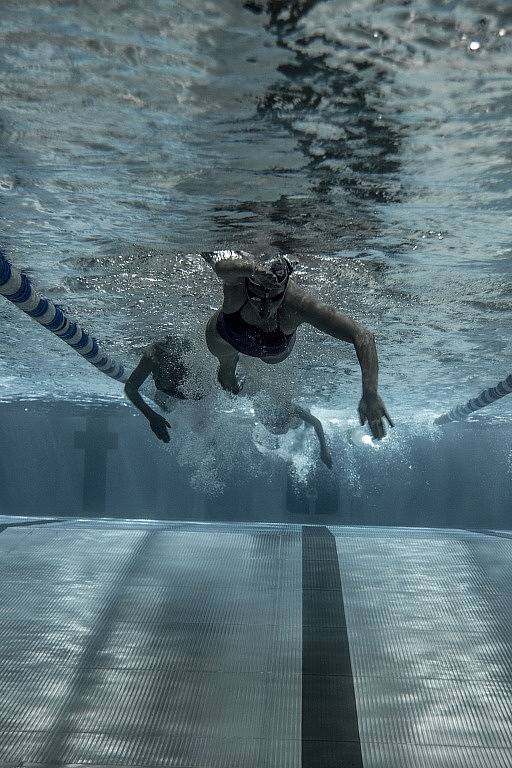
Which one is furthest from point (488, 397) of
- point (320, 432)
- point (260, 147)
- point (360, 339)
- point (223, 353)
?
point (260, 147)

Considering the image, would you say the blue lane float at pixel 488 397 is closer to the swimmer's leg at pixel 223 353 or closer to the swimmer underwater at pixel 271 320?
the swimmer's leg at pixel 223 353

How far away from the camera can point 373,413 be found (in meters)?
4.61

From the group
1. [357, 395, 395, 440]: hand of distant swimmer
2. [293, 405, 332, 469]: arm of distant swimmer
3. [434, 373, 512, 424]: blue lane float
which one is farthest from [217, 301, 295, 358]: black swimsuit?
[434, 373, 512, 424]: blue lane float

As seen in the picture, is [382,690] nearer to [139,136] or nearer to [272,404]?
[139,136]

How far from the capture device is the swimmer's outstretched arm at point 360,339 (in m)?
4.62

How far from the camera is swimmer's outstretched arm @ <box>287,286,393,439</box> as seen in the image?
15.1ft

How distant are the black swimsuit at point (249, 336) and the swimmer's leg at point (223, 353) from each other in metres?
0.14

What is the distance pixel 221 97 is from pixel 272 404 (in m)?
10.8

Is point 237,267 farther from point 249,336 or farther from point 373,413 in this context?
point 373,413

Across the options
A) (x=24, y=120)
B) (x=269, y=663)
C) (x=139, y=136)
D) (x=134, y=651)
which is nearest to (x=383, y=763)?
(x=269, y=663)

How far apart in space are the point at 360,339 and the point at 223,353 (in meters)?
2.16

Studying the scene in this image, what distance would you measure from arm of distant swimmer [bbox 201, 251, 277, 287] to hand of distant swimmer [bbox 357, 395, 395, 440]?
142 centimetres

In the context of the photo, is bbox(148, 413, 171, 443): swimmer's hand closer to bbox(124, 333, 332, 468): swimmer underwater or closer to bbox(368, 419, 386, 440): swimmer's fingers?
bbox(124, 333, 332, 468): swimmer underwater

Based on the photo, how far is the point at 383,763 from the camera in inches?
122
